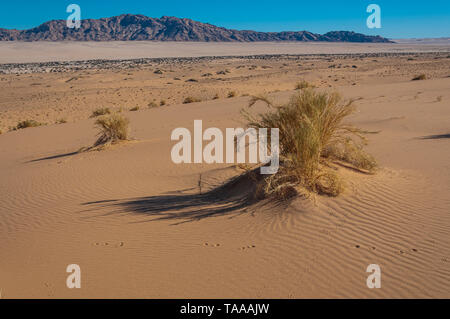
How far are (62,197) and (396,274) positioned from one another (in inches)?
228

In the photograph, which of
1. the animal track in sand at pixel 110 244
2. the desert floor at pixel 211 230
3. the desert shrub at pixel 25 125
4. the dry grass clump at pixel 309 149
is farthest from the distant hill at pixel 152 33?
the animal track in sand at pixel 110 244

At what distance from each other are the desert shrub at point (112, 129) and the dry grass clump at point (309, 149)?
6.44m

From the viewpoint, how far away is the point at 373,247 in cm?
441

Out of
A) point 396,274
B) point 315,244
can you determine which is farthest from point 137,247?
point 396,274

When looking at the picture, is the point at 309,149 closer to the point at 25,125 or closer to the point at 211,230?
the point at 211,230

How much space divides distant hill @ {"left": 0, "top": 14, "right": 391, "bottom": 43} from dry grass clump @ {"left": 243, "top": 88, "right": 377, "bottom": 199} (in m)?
161

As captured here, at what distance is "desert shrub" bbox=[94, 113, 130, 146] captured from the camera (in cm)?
1164

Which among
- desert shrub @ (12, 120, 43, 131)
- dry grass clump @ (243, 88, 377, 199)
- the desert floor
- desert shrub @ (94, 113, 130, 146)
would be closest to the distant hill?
desert shrub @ (12, 120, 43, 131)

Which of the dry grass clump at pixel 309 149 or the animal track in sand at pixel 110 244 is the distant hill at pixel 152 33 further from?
the animal track in sand at pixel 110 244

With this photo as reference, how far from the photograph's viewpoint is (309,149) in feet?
18.3

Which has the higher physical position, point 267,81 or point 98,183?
point 267,81

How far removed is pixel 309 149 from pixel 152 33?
6944 inches
